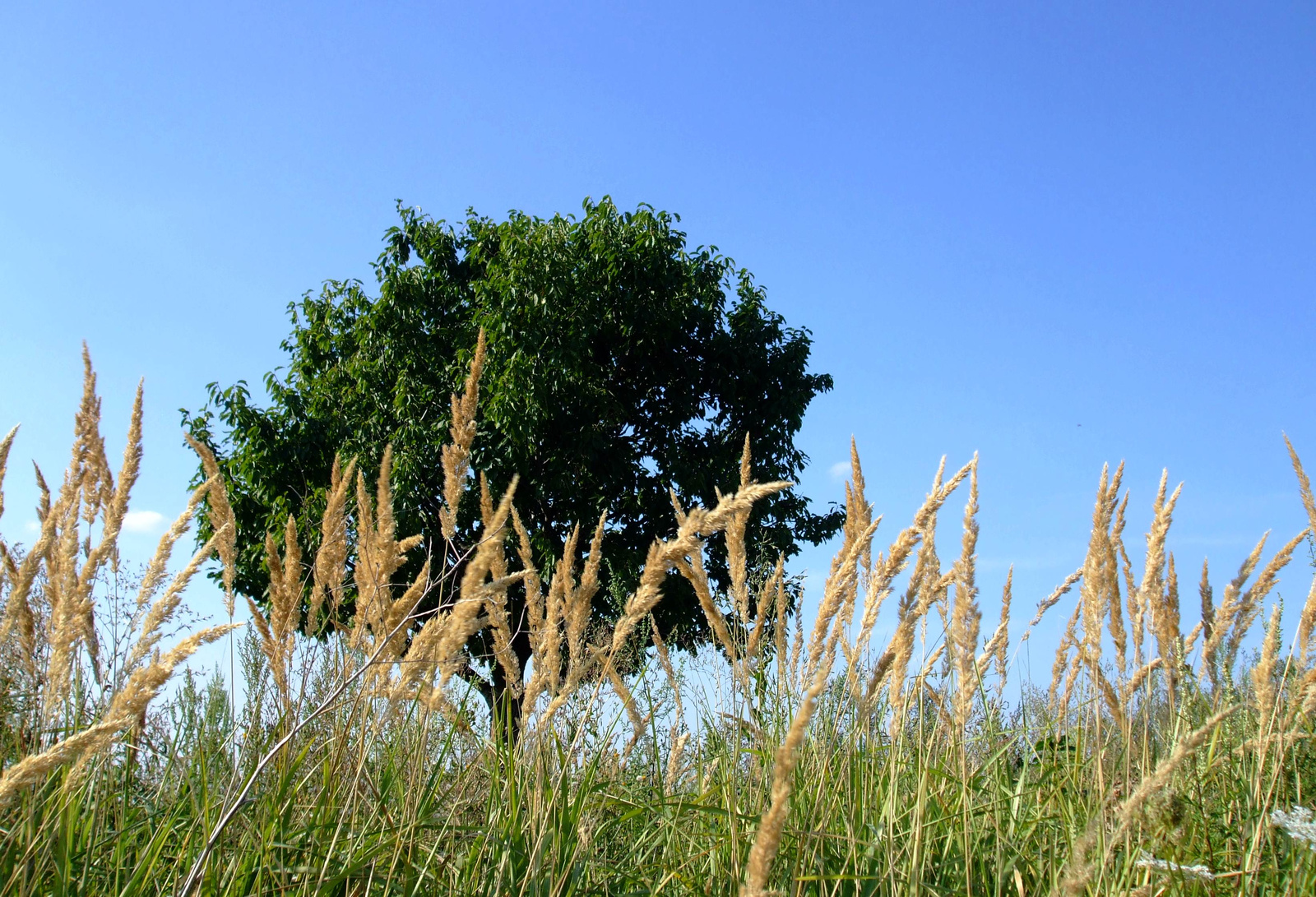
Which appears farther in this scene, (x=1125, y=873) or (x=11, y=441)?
(x=11, y=441)

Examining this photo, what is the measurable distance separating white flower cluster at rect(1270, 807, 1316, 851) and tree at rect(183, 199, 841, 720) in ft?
31.7

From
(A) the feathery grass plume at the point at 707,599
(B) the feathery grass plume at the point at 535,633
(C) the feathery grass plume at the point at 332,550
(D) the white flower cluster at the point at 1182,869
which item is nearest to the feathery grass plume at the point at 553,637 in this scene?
(B) the feathery grass plume at the point at 535,633

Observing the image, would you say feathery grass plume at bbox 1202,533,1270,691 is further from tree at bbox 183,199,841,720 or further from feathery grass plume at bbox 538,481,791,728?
tree at bbox 183,199,841,720

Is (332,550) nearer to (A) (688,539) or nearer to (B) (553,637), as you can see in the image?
(B) (553,637)

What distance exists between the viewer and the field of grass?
2.02m

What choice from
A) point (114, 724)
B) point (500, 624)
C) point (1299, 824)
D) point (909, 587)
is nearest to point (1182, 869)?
point (1299, 824)

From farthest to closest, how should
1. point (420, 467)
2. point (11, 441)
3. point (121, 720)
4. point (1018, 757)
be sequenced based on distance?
point (420, 467) → point (1018, 757) → point (11, 441) → point (121, 720)

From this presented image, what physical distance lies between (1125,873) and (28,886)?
7.45 feet

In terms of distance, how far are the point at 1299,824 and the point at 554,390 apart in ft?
35.5

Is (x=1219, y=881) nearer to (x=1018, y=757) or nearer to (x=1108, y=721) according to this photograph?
(x=1108, y=721)

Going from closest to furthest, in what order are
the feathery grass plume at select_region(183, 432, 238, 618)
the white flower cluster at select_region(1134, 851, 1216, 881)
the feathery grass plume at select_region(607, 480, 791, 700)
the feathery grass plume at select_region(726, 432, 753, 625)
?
the feathery grass plume at select_region(607, 480, 791, 700)
the white flower cluster at select_region(1134, 851, 1216, 881)
the feathery grass plume at select_region(183, 432, 238, 618)
the feathery grass plume at select_region(726, 432, 753, 625)

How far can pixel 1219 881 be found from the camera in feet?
7.65

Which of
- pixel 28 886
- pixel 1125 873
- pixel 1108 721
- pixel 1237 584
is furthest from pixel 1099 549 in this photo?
pixel 28 886

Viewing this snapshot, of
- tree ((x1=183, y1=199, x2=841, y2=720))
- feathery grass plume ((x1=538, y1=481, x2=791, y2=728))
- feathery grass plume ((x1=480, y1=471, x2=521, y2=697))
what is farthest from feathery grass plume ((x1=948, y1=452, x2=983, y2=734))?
tree ((x1=183, y1=199, x2=841, y2=720))
